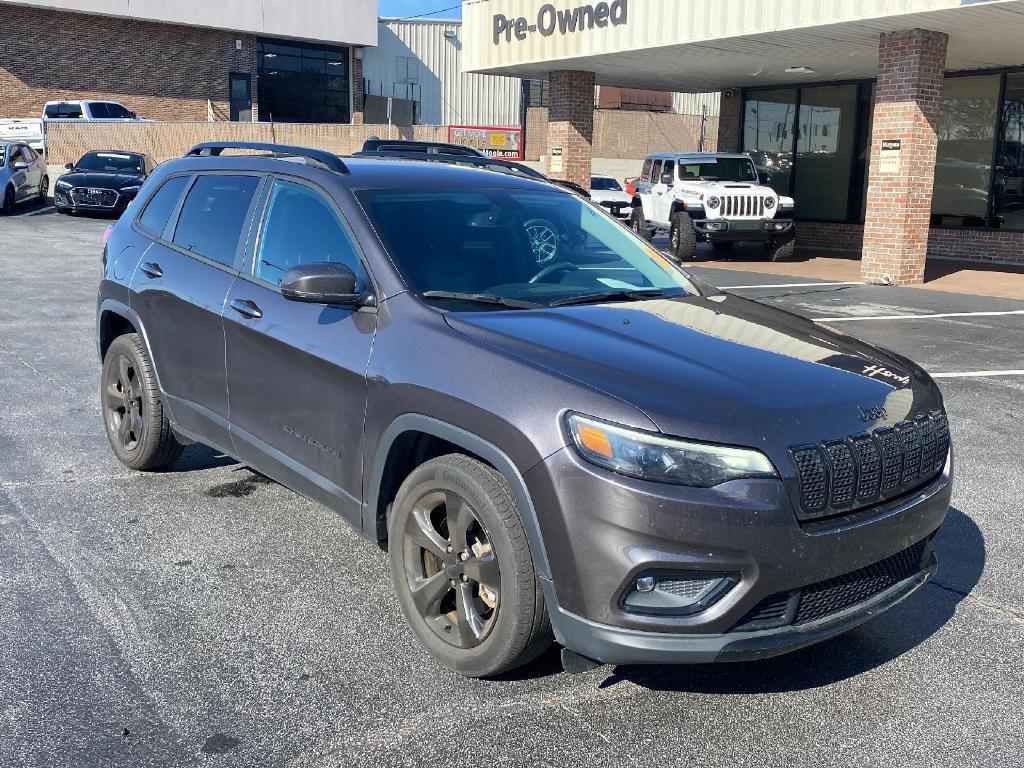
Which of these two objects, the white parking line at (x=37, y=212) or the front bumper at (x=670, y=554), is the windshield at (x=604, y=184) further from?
the front bumper at (x=670, y=554)

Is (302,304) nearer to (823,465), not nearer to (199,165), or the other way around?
(199,165)

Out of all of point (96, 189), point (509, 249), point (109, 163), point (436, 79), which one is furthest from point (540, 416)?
point (436, 79)

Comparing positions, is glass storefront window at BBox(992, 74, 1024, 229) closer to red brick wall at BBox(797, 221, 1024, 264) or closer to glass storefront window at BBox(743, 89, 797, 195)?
red brick wall at BBox(797, 221, 1024, 264)

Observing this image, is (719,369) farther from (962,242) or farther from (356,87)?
(356,87)

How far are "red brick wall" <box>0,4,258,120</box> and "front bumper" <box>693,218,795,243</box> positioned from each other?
27.3 meters

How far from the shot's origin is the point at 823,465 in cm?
290

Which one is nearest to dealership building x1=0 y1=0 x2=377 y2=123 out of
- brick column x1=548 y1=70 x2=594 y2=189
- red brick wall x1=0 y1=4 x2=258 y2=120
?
red brick wall x1=0 y1=4 x2=258 y2=120

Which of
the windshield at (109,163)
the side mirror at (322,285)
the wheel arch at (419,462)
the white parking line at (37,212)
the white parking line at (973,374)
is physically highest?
the windshield at (109,163)

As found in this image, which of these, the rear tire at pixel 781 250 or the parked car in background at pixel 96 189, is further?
the parked car in background at pixel 96 189

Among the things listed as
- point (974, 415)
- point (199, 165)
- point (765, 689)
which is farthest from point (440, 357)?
point (974, 415)

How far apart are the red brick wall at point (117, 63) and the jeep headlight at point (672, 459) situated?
38303 mm

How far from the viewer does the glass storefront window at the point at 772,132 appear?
72.7 feet

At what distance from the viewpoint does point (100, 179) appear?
904 inches

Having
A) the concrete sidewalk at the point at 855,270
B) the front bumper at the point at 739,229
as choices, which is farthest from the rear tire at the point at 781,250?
the front bumper at the point at 739,229
